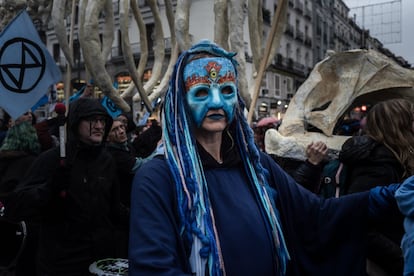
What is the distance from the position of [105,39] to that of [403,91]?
3.12m

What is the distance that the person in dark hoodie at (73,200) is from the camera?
2361 millimetres

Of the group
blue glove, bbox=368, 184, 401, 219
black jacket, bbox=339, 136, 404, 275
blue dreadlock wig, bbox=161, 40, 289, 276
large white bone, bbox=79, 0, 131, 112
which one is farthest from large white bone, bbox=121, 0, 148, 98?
blue glove, bbox=368, 184, 401, 219

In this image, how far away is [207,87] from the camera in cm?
151

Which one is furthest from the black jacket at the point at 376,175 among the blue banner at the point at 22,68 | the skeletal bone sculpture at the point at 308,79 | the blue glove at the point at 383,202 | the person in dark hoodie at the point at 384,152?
the blue banner at the point at 22,68

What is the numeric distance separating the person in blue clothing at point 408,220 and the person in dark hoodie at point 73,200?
69.4 inches

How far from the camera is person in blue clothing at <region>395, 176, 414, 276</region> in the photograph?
47.4 inches

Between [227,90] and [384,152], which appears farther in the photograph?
[384,152]

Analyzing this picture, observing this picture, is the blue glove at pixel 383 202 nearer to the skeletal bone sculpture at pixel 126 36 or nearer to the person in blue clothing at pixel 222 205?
the person in blue clothing at pixel 222 205

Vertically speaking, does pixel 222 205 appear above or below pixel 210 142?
below

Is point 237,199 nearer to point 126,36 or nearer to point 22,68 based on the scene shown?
point 22,68

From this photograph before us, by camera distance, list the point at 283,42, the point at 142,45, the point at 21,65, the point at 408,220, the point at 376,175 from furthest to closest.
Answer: the point at 283,42
the point at 142,45
the point at 21,65
the point at 376,175
the point at 408,220

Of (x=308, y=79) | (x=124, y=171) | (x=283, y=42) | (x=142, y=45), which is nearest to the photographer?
(x=124, y=171)

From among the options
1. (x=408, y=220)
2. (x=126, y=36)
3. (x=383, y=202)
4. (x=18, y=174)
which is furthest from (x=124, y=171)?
(x=408, y=220)

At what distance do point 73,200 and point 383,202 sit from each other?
173 centimetres
